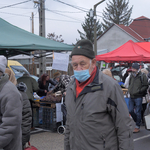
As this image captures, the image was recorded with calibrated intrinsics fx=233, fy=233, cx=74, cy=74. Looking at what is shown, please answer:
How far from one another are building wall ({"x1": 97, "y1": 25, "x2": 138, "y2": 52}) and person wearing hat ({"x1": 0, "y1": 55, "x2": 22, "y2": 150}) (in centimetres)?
4056

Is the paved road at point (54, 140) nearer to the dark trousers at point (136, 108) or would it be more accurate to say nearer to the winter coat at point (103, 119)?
the dark trousers at point (136, 108)

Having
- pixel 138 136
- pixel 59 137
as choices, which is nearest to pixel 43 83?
pixel 59 137

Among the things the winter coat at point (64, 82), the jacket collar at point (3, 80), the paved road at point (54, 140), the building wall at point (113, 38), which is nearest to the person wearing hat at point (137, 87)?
the paved road at point (54, 140)

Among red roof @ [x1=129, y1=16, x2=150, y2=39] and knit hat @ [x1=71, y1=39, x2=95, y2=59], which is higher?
red roof @ [x1=129, y1=16, x2=150, y2=39]

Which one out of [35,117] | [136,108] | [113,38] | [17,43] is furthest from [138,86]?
[113,38]

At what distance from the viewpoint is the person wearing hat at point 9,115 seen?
2.51 meters

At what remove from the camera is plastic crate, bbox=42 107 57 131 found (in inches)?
285

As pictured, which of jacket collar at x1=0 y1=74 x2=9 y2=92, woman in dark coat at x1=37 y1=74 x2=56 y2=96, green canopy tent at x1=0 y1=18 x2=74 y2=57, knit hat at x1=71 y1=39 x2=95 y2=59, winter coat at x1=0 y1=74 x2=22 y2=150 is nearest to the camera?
knit hat at x1=71 y1=39 x2=95 y2=59

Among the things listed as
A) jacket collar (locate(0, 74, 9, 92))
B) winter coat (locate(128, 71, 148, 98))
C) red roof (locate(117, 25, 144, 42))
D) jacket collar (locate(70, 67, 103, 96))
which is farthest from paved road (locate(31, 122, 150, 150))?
red roof (locate(117, 25, 144, 42))

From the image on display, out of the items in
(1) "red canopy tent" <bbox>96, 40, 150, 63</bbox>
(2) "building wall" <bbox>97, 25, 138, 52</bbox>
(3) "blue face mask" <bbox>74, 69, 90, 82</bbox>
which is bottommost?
(3) "blue face mask" <bbox>74, 69, 90, 82</bbox>

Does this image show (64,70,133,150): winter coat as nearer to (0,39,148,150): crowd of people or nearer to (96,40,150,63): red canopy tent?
(0,39,148,150): crowd of people

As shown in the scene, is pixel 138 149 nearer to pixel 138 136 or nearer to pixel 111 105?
pixel 138 136

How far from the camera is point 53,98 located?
23.7 feet

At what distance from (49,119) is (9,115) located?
16.0 ft
